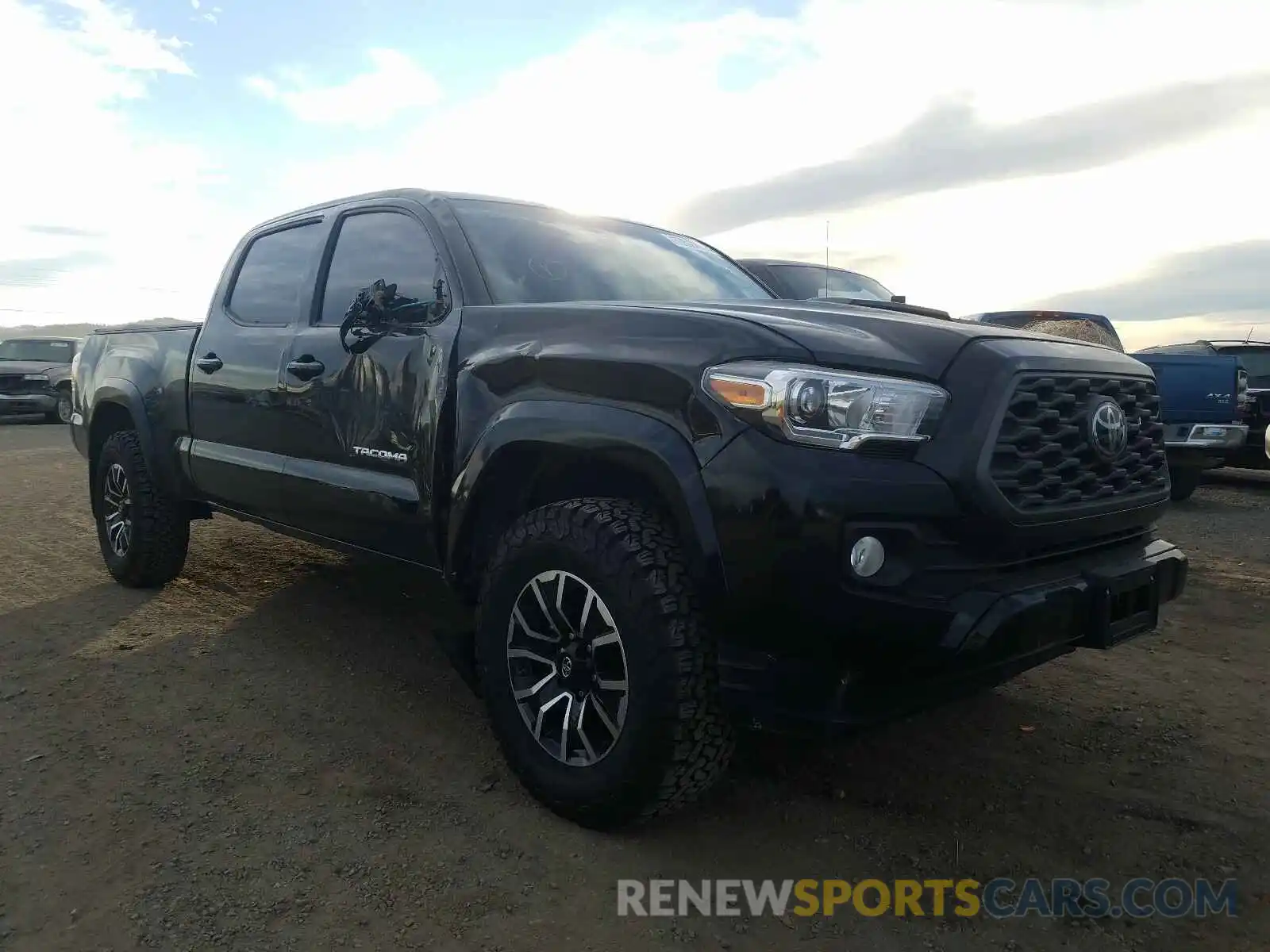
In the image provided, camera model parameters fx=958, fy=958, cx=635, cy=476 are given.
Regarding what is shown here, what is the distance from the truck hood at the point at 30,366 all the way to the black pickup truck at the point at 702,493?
18.1m

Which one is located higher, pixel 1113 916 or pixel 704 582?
pixel 704 582

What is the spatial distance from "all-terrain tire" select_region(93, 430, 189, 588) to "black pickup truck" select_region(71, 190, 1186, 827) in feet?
6.09

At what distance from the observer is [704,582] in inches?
93.4

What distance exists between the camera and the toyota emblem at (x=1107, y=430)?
8.50ft

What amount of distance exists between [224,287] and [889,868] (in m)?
4.03

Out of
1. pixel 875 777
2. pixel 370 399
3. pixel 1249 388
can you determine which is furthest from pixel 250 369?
pixel 1249 388

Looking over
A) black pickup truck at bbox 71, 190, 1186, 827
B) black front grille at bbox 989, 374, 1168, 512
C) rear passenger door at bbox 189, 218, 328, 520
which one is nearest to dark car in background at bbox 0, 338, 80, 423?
rear passenger door at bbox 189, 218, 328, 520

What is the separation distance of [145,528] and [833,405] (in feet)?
13.5

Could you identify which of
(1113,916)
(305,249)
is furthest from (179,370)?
(1113,916)

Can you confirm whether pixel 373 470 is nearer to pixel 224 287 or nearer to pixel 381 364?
pixel 381 364

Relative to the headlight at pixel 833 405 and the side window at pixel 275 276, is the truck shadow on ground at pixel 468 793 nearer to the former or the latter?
the headlight at pixel 833 405

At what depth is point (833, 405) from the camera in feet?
7.46

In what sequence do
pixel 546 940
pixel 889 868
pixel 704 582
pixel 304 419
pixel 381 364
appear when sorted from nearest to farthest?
pixel 546 940, pixel 704 582, pixel 889 868, pixel 381 364, pixel 304 419

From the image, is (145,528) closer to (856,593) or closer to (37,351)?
(856,593)
